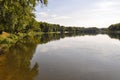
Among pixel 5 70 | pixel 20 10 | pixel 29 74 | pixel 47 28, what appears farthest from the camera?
pixel 47 28

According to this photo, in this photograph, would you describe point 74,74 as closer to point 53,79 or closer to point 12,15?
point 53,79

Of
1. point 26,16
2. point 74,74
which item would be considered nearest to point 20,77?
point 74,74

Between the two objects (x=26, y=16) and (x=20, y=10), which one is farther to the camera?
(x=26, y=16)

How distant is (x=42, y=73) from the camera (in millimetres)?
18062

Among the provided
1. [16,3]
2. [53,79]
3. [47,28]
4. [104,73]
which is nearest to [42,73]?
[53,79]

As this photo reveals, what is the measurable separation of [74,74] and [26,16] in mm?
12083

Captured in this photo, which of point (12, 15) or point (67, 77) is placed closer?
point (67, 77)

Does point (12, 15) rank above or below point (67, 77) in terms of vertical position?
above

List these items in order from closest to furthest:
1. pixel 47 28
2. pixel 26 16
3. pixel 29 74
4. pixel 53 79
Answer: pixel 53 79 → pixel 29 74 → pixel 26 16 → pixel 47 28

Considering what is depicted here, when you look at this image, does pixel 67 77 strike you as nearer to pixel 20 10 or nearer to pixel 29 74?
pixel 29 74

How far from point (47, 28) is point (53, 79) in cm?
15128

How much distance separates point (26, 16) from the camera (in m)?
26.3

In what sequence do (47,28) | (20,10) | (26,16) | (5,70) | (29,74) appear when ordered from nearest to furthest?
1. (29,74)
2. (5,70)
3. (20,10)
4. (26,16)
5. (47,28)

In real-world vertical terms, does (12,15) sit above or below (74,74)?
above
